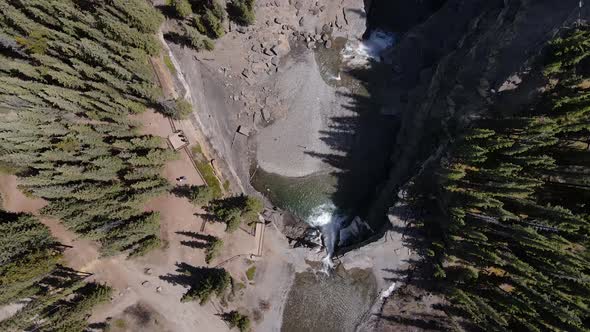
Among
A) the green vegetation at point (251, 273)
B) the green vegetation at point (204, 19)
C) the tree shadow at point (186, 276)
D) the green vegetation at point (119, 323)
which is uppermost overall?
the green vegetation at point (204, 19)

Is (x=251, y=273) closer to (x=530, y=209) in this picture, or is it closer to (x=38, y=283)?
(x=38, y=283)

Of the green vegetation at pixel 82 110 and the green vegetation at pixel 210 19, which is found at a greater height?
the green vegetation at pixel 210 19

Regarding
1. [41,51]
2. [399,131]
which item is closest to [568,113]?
[399,131]

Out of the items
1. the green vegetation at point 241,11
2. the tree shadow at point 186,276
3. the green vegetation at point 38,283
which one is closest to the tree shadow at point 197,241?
the tree shadow at point 186,276

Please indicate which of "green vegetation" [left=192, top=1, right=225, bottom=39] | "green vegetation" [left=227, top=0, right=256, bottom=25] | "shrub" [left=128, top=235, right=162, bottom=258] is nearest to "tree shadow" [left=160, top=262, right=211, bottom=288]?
"shrub" [left=128, top=235, right=162, bottom=258]

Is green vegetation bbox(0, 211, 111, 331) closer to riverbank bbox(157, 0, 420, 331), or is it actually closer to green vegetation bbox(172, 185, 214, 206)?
green vegetation bbox(172, 185, 214, 206)

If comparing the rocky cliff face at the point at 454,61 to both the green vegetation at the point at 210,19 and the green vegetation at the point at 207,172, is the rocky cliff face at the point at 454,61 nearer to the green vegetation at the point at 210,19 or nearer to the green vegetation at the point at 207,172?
the green vegetation at the point at 207,172

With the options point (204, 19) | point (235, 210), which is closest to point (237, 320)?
point (235, 210)
